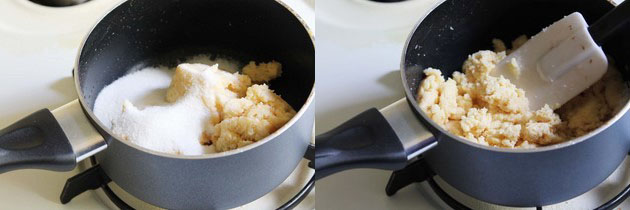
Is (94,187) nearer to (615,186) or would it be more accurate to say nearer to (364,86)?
(364,86)

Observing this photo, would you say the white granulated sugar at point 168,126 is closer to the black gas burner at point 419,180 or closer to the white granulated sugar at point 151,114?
the white granulated sugar at point 151,114

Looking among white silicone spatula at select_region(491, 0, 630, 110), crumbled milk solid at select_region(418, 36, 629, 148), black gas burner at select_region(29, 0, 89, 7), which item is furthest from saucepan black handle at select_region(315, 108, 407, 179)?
black gas burner at select_region(29, 0, 89, 7)

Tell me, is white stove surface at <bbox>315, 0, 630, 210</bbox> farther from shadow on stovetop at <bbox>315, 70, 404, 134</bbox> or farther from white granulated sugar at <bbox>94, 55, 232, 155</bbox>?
white granulated sugar at <bbox>94, 55, 232, 155</bbox>

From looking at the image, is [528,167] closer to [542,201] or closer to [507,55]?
[542,201]

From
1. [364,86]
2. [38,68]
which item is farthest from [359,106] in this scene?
[38,68]

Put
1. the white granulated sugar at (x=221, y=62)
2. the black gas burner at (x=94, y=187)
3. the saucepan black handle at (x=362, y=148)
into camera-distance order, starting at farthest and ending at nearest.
Answer: the white granulated sugar at (x=221, y=62) → the black gas burner at (x=94, y=187) → the saucepan black handle at (x=362, y=148)

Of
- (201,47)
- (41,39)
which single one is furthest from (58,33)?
(201,47)

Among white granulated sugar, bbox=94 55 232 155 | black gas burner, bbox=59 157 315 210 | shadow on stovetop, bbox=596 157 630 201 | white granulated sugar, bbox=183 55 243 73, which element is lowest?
shadow on stovetop, bbox=596 157 630 201

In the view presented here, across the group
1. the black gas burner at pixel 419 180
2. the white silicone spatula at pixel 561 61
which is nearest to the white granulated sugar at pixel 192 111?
the black gas burner at pixel 419 180
